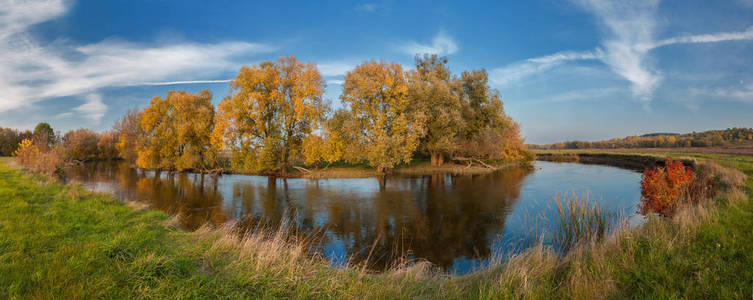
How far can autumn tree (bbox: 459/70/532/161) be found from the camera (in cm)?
3356

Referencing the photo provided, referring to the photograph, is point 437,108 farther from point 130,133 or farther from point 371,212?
point 130,133

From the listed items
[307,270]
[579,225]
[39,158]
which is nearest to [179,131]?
[39,158]

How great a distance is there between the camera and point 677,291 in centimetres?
409

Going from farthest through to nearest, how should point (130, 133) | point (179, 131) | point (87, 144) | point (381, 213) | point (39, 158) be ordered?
1. point (87, 144)
2. point (130, 133)
3. point (179, 131)
4. point (39, 158)
5. point (381, 213)

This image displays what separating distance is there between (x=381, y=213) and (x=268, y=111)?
62.2 feet

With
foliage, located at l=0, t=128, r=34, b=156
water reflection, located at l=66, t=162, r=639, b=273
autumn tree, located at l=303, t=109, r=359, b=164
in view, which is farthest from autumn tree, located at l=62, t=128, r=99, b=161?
autumn tree, located at l=303, t=109, r=359, b=164

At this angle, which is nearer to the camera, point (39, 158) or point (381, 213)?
point (381, 213)

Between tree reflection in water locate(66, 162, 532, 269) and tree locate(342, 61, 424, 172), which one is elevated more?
tree locate(342, 61, 424, 172)

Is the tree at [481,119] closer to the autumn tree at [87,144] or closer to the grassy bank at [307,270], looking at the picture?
the grassy bank at [307,270]

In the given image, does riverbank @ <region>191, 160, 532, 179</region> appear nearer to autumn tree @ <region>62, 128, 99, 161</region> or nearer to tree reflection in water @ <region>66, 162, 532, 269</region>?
tree reflection in water @ <region>66, 162, 532, 269</region>

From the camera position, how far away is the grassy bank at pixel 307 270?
13.4ft

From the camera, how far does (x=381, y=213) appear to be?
13.3m

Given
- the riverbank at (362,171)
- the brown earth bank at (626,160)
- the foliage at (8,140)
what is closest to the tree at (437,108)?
the riverbank at (362,171)

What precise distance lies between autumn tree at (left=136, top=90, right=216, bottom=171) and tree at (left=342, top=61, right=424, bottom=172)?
53.6 ft
